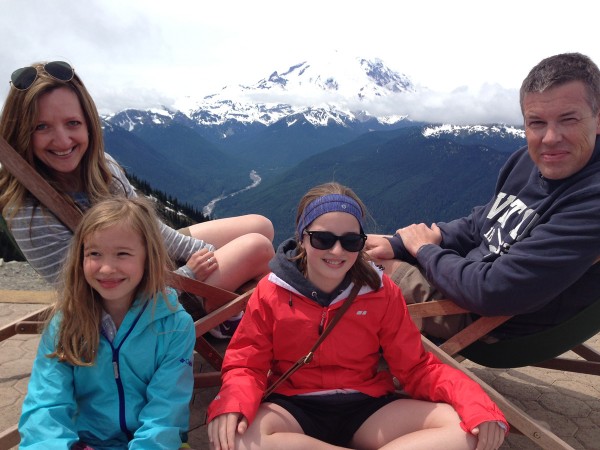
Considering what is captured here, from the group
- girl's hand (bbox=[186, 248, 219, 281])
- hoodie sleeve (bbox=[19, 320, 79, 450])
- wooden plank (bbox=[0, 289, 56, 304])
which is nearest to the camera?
hoodie sleeve (bbox=[19, 320, 79, 450])

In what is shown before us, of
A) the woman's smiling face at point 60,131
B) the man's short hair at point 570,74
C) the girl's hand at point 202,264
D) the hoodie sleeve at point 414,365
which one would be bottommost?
the hoodie sleeve at point 414,365

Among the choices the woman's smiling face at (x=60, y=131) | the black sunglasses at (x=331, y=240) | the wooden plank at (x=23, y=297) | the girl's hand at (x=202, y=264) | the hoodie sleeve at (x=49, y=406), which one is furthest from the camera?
the wooden plank at (x=23, y=297)

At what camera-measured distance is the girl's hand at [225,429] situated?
2.38 metres

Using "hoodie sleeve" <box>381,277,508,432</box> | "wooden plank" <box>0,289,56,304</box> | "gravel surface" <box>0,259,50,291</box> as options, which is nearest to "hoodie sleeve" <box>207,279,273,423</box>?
"hoodie sleeve" <box>381,277,508,432</box>

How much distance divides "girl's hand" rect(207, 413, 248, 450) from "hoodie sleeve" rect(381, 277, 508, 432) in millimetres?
862

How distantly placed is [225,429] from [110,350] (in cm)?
65

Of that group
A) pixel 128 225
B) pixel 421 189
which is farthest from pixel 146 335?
pixel 421 189

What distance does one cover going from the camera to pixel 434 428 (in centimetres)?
247

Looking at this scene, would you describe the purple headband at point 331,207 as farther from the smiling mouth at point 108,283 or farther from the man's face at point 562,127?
the man's face at point 562,127

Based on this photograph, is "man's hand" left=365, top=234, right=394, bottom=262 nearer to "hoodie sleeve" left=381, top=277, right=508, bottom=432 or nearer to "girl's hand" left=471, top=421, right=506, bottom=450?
"hoodie sleeve" left=381, top=277, right=508, bottom=432

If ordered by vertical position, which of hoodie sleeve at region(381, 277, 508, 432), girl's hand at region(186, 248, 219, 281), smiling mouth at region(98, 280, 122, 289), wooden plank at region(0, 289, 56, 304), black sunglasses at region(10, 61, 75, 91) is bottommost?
wooden plank at region(0, 289, 56, 304)

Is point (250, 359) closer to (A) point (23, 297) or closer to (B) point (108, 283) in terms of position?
(B) point (108, 283)

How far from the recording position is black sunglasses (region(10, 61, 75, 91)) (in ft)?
8.88

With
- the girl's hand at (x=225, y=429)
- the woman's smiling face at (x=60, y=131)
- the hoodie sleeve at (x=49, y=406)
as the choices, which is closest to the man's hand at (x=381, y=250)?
the girl's hand at (x=225, y=429)
